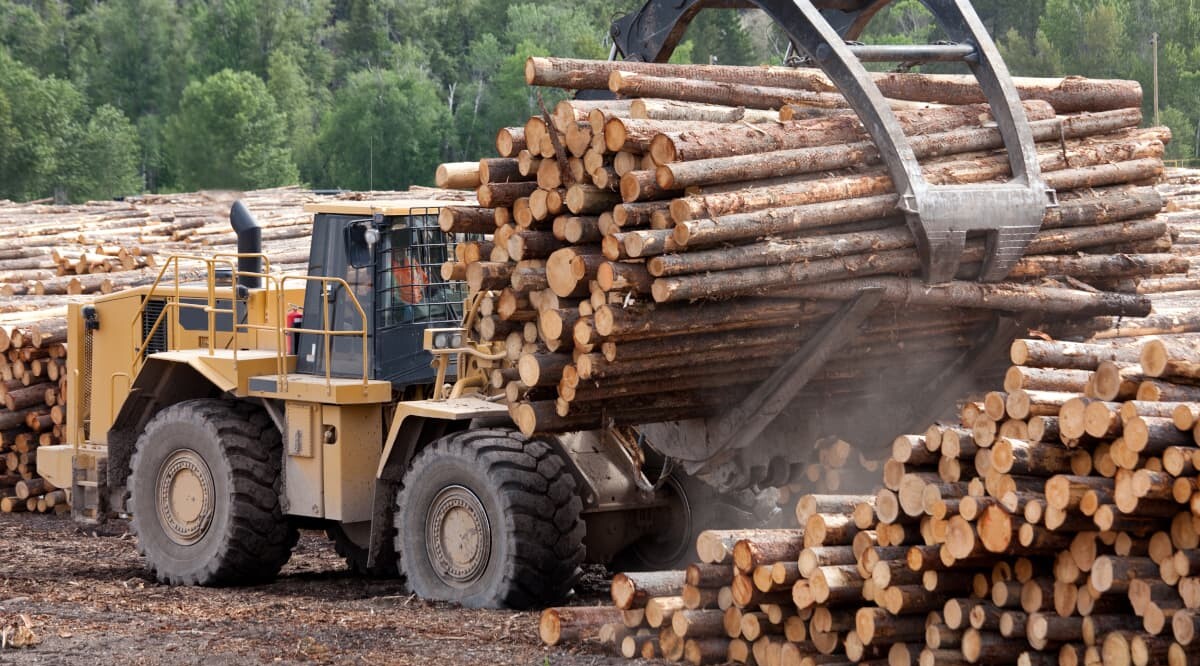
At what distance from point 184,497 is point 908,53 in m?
6.14

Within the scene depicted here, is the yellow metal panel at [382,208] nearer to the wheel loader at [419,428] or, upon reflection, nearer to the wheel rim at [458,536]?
the wheel loader at [419,428]

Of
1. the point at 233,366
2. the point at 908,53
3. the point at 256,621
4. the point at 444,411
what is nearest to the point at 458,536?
the point at 444,411

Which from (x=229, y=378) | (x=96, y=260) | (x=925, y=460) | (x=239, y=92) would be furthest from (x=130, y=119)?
(x=925, y=460)

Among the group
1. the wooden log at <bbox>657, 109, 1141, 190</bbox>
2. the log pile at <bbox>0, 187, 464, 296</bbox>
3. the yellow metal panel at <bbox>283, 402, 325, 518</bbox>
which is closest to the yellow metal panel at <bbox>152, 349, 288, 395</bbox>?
the yellow metal panel at <bbox>283, 402, 325, 518</bbox>

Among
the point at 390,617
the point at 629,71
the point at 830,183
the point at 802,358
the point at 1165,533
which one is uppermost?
the point at 629,71

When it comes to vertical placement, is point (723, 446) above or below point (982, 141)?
below

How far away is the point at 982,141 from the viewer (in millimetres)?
10516

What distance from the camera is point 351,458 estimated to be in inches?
477

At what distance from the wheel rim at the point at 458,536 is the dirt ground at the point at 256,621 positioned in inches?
10.1


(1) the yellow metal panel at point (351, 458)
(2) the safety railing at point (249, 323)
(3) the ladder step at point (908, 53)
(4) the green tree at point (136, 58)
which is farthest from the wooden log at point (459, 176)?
(4) the green tree at point (136, 58)

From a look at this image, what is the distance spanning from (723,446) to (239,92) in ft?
159

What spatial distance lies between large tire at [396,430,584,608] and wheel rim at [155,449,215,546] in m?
1.95

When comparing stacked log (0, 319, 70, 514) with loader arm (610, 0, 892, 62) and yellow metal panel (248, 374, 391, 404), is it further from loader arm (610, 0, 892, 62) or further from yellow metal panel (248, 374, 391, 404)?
loader arm (610, 0, 892, 62)

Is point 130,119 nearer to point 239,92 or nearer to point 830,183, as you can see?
point 239,92
